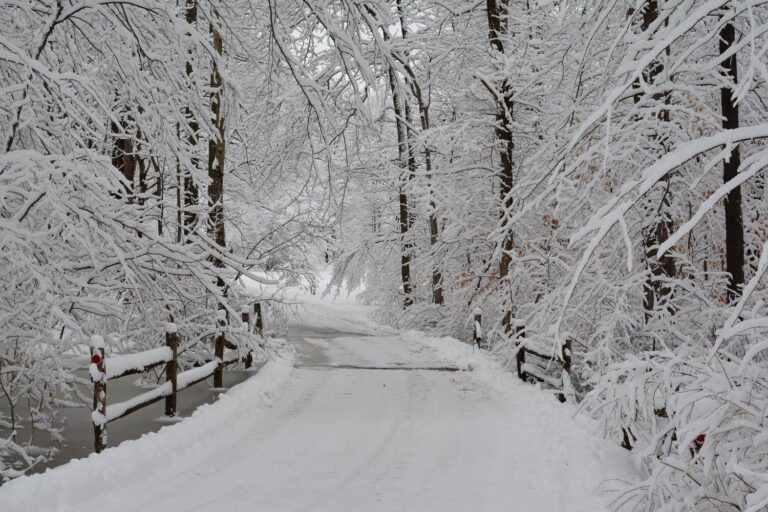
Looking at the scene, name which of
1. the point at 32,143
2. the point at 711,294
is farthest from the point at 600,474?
the point at 32,143

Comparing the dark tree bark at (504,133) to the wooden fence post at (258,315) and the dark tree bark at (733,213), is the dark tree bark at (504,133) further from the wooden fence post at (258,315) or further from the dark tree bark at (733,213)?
the dark tree bark at (733,213)

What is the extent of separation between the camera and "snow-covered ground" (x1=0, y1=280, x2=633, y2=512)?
5359 millimetres

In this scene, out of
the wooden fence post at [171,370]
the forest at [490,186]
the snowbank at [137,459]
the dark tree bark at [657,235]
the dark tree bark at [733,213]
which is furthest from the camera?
the dark tree bark at [657,235]

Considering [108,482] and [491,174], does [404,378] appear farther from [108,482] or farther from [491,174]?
[108,482]

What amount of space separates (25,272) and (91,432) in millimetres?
3522

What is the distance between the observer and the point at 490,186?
16266 millimetres

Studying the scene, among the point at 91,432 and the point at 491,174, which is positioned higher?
the point at 491,174

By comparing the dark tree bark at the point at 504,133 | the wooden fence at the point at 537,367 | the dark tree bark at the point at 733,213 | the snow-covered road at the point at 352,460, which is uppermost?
the dark tree bark at the point at 504,133

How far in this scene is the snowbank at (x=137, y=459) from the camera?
492 cm

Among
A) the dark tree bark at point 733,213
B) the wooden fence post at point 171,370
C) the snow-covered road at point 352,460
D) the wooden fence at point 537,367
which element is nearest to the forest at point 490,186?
the dark tree bark at point 733,213

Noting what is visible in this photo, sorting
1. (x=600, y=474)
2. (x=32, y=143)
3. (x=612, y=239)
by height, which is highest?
(x=32, y=143)

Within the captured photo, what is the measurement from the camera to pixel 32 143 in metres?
6.46

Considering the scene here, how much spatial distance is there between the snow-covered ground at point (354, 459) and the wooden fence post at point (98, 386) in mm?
191

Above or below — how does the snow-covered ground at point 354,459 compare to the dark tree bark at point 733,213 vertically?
below
